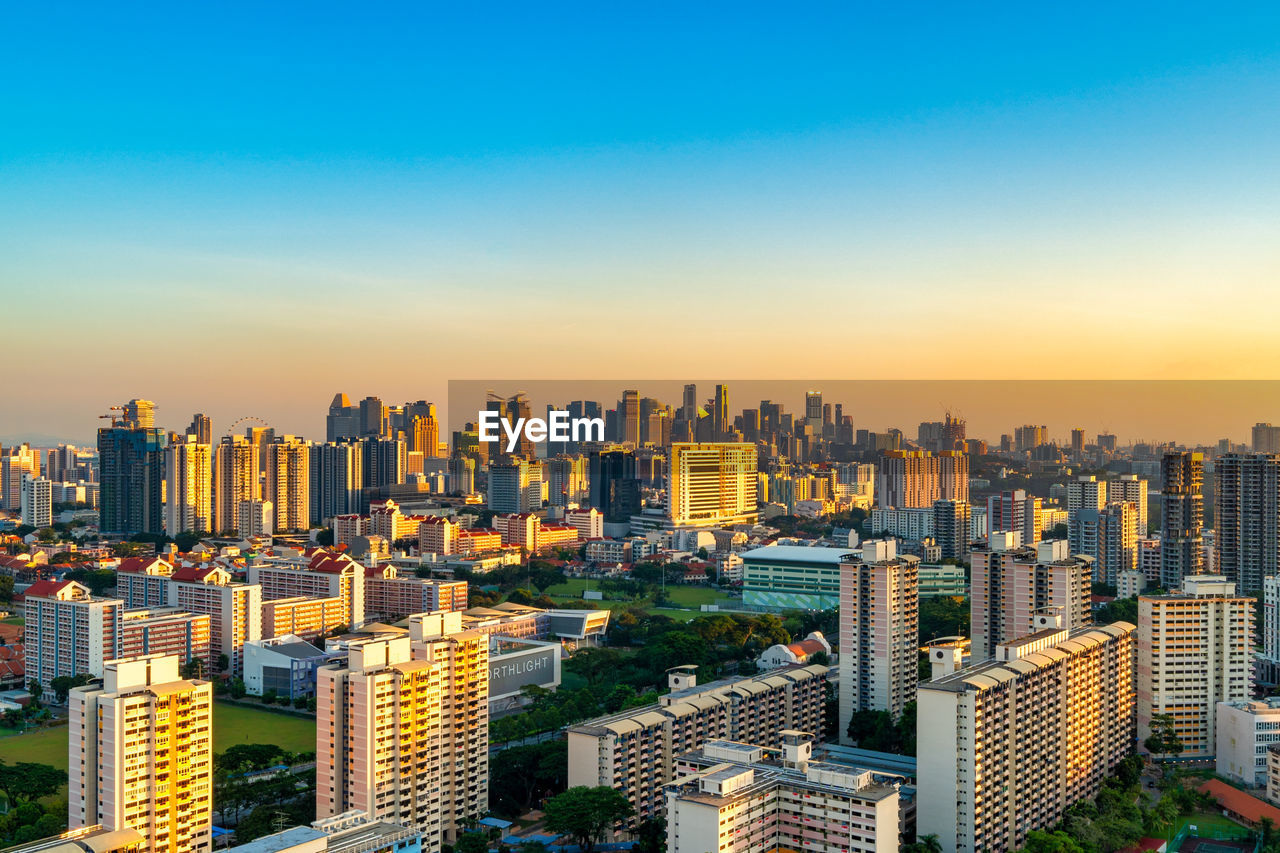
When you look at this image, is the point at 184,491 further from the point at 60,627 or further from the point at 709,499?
the point at 60,627

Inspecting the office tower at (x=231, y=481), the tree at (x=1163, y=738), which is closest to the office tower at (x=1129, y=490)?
the tree at (x=1163, y=738)

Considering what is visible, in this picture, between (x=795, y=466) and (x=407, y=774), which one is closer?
(x=407, y=774)

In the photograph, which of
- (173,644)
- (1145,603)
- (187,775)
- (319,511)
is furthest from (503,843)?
(319,511)

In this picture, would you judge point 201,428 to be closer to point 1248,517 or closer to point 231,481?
point 231,481

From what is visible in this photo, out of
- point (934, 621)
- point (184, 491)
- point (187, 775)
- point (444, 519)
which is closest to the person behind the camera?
point (187, 775)

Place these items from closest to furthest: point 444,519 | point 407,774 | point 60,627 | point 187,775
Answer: point 187,775 → point 407,774 → point 60,627 → point 444,519

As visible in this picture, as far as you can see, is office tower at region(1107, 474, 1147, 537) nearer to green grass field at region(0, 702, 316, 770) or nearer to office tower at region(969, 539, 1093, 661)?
office tower at region(969, 539, 1093, 661)

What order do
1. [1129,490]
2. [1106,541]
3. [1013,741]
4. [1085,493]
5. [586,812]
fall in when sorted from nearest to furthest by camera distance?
[586,812] < [1013,741] < [1106,541] < [1129,490] < [1085,493]

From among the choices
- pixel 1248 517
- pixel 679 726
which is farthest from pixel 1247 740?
pixel 1248 517
